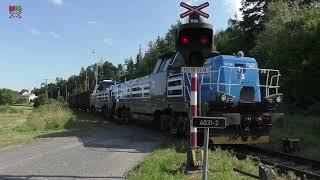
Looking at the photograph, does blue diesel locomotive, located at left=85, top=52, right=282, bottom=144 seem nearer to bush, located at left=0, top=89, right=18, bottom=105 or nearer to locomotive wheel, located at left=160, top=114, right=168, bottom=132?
locomotive wheel, located at left=160, top=114, right=168, bottom=132

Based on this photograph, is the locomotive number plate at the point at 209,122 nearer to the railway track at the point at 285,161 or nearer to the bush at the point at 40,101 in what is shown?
the railway track at the point at 285,161

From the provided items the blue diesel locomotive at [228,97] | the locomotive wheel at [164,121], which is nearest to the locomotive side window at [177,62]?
the blue diesel locomotive at [228,97]

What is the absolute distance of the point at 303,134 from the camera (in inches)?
853

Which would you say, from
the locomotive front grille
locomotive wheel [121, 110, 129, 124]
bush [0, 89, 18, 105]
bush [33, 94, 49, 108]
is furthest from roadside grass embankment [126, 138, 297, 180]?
bush [0, 89, 18, 105]

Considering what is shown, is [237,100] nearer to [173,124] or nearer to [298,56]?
[173,124]

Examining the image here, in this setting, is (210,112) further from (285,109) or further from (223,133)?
(285,109)

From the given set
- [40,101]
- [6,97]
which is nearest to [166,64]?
[40,101]

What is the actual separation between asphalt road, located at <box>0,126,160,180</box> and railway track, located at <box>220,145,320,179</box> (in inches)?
124

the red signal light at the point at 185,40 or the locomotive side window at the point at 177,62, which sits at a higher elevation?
the locomotive side window at the point at 177,62

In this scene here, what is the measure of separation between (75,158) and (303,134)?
1156 cm

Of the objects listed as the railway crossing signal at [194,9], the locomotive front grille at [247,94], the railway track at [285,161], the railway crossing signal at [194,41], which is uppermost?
the railway crossing signal at [194,9]

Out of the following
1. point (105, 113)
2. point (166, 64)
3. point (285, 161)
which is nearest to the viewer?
point (285, 161)

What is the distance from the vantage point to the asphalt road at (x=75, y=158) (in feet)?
37.2

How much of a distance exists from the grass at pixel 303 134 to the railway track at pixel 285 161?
1.19 metres
